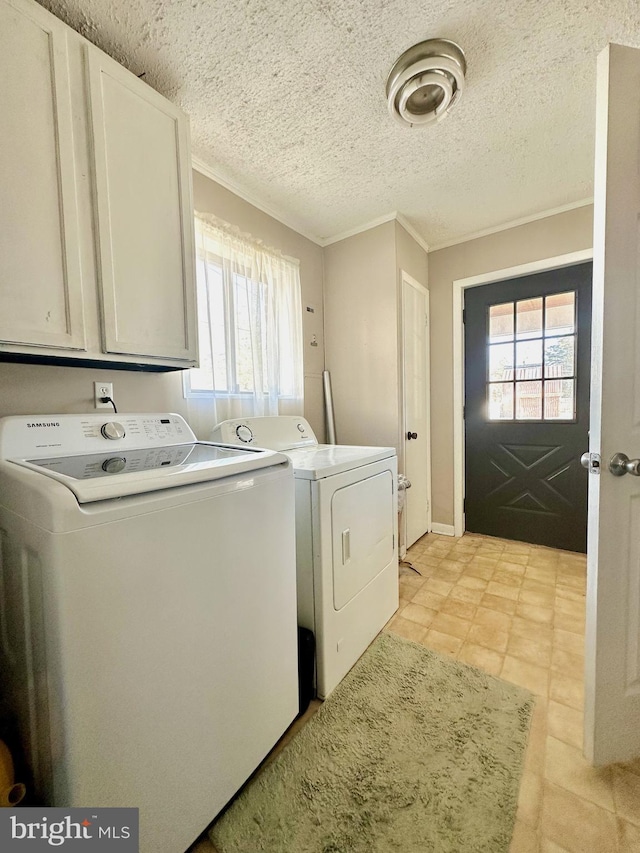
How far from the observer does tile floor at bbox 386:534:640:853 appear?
0.91 meters

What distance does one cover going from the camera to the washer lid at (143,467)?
688mm

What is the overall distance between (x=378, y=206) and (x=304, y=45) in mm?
1145

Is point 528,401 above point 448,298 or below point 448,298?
below

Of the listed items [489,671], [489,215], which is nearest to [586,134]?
[489,215]

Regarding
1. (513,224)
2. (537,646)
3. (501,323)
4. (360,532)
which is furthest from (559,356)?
(360,532)

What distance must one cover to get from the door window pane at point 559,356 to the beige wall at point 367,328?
1163 millimetres

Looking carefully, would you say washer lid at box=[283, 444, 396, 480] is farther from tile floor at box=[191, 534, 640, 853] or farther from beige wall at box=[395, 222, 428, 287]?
beige wall at box=[395, 222, 428, 287]

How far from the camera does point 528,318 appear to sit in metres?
2.54

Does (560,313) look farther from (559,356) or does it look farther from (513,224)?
(513,224)

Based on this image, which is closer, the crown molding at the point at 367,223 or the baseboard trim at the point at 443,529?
the crown molding at the point at 367,223

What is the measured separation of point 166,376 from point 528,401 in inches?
102

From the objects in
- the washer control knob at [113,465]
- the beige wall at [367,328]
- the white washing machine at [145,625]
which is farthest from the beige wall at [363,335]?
the washer control knob at [113,465]

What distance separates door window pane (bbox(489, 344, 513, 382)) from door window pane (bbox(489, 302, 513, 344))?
61 millimetres

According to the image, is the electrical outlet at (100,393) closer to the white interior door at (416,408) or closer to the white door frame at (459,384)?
the white interior door at (416,408)
